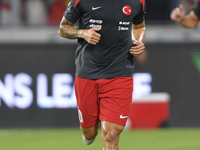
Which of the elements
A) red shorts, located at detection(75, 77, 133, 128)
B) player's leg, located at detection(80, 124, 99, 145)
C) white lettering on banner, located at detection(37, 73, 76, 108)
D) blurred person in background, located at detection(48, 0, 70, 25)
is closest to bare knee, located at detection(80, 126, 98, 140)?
player's leg, located at detection(80, 124, 99, 145)

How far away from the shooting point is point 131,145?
27.4ft

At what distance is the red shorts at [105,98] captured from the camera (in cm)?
555

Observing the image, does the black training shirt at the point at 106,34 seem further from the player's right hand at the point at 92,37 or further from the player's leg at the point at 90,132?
the player's leg at the point at 90,132

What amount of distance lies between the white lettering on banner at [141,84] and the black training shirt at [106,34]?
506 centimetres

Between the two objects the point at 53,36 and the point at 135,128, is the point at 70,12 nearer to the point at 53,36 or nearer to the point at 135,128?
the point at 135,128

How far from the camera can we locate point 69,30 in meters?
5.62

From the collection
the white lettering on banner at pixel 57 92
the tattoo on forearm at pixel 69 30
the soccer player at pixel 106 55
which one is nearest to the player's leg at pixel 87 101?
the soccer player at pixel 106 55

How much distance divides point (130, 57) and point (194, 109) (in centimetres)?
544

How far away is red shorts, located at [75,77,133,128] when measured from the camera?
555 centimetres

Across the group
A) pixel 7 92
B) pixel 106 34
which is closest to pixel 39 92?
pixel 7 92

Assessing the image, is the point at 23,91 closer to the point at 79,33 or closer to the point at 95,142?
the point at 95,142

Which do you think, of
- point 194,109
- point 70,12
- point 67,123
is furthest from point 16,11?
point 70,12

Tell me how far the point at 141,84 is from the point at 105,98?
17.5 feet

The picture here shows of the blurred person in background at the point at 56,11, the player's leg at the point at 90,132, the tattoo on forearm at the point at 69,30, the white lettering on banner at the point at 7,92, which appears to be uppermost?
the tattoo on forearm at the point at 69,30
